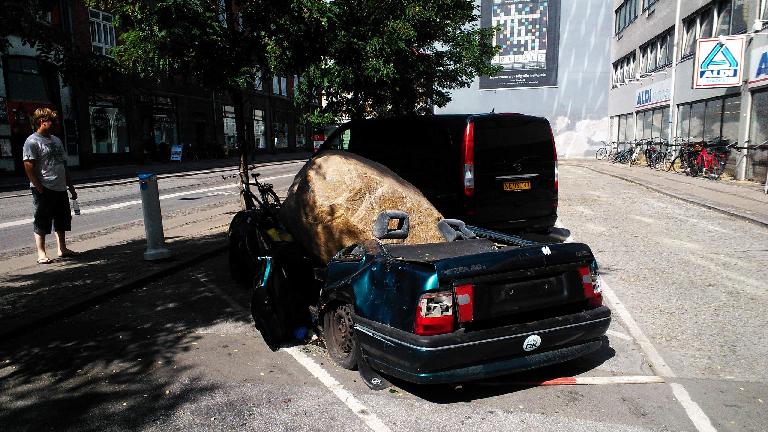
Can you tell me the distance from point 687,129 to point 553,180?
62.3 ft

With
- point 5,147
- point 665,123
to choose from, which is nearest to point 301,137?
point 5,147

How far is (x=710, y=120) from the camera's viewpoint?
20109 mm

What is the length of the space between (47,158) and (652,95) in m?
27.6

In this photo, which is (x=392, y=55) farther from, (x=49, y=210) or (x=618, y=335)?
(x=618, y=335)

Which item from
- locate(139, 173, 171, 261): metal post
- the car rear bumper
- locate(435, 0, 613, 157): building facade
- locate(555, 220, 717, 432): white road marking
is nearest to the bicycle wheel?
locate(435, 0, 613, 157): building facade

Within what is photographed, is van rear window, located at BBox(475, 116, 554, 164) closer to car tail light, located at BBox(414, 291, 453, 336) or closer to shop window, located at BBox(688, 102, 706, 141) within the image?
car tail light, located at BBox(414, 291, 453, 336)

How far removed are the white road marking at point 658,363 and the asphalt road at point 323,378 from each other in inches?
0.5

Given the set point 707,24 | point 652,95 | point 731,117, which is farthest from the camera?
point 652,95

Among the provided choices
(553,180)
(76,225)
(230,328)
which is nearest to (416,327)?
(230,328)

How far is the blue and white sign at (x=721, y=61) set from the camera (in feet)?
56.3

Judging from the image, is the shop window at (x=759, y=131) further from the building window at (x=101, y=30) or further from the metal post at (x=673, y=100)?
the building window at (x=101, y=30)

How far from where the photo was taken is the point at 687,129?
22.5 metres

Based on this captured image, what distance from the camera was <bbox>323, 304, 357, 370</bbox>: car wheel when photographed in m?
3.71

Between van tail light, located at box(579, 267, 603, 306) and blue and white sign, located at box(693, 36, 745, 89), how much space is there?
1767 centimetres
